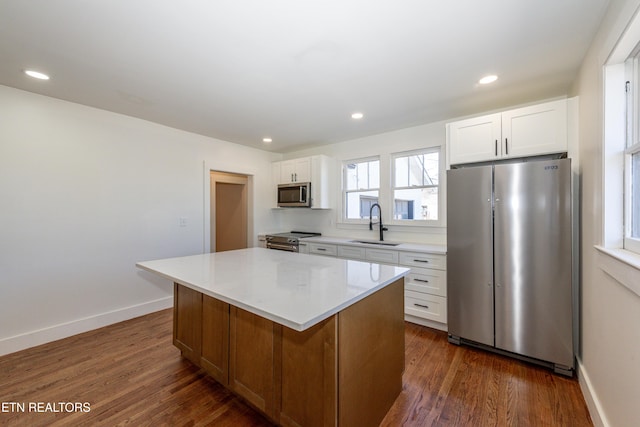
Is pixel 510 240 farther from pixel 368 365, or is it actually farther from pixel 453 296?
pixel 368 365

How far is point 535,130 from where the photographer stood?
91.7 inches

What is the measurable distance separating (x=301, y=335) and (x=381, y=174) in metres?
2.93

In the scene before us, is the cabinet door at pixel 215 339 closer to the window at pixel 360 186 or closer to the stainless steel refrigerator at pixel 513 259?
the stainless steel refrigerator at pixel 513 259

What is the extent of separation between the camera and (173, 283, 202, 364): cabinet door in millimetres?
2010

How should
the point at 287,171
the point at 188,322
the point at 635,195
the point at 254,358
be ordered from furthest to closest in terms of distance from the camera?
1. the point at 287,171
2. the point at 188,322
3. the point at 254,358
4. the point at 635,195

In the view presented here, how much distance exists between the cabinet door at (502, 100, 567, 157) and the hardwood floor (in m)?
1.86

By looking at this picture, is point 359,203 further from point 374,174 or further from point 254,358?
point 254,358

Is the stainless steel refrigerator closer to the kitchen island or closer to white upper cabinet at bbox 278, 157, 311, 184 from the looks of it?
the kitchen island

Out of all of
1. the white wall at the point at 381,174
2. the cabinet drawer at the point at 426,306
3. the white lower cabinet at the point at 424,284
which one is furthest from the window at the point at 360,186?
the cabinet drawer at the point at 426,306

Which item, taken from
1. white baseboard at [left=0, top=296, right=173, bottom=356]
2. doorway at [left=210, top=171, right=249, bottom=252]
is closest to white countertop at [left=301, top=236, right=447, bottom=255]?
doorway at [left=210, top=171, right=249, bottom=252]

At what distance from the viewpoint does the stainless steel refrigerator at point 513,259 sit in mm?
2070

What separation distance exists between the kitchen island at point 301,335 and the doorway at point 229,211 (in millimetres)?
2671

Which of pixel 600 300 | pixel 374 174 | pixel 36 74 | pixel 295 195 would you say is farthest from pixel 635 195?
pixel 36 74

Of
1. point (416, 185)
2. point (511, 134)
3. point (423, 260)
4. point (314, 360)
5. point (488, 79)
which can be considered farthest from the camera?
point (416, 185)
